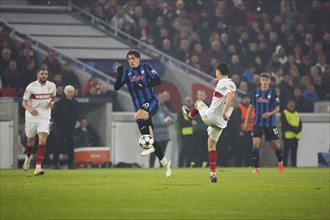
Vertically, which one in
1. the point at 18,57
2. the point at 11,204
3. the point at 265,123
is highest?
the point at 18,57

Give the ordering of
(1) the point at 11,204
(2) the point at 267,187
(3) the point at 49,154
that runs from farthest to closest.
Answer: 1. (3) the point at 49,154
2. (2) the point at 267,187
3. (1) the point at 11,204

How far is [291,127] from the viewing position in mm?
24688

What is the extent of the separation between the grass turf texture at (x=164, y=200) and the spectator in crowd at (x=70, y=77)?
32.4 ft

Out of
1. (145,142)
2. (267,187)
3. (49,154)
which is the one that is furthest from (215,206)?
(49,154)

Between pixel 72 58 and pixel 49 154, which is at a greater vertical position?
pixel 72 58

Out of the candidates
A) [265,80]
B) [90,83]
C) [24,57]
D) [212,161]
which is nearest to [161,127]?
[90,83]

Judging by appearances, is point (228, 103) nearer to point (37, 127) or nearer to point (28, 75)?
point (37, 127)

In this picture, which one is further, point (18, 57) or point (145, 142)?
point (18, 57)

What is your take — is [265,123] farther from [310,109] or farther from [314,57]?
[314,57]

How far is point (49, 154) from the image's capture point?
23.8 metres

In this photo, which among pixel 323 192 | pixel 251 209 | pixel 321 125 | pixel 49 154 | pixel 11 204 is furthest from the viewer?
pixel 321 125

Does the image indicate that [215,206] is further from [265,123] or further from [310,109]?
[310,109]

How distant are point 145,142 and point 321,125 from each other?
37.9 feet

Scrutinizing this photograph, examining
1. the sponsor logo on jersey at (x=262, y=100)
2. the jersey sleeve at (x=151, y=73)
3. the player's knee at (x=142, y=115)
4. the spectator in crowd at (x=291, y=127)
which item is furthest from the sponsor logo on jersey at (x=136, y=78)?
the spectator in crowd at (x=291, y=127)
